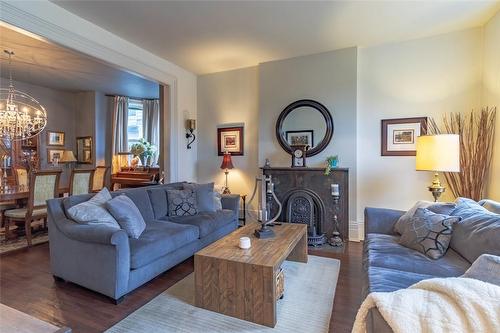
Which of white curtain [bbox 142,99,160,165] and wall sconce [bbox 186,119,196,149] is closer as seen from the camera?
wall sconce [bbox 186,119,196,149]

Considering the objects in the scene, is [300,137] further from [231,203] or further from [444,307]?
[444,307]

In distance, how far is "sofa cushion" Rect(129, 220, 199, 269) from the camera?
2.22 m

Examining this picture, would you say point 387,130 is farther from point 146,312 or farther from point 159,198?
point 146,312

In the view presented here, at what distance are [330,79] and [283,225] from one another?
2354 millimetres

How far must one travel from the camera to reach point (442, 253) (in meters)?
1.92

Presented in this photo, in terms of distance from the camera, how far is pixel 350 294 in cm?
225

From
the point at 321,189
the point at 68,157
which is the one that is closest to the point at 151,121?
the point at 68,157

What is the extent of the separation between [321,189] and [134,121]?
5.17 metres

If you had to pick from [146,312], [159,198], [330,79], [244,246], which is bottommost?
[146,312]

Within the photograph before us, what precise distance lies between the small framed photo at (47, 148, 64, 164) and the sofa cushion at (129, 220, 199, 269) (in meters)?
4.67

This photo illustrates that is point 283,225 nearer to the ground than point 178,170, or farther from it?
nearer to the ground

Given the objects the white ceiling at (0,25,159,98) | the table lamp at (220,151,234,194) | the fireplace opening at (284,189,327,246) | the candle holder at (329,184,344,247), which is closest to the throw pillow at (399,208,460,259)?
the candle holder at (329,184,344,247)

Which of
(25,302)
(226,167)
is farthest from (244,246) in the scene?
(226,167)

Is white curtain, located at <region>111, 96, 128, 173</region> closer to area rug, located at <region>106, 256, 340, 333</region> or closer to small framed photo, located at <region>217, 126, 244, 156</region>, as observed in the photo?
small framed photo, located at <region>217, 126, 244, 156</region>
